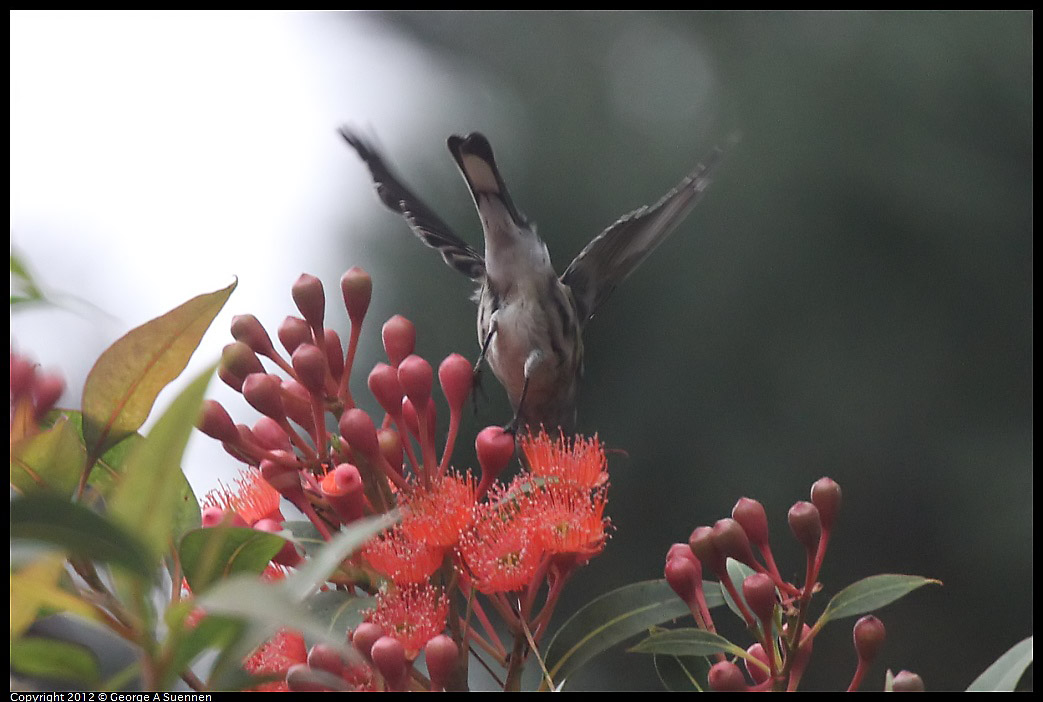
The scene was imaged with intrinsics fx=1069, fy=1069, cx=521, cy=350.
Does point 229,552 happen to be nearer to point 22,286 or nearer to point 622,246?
point 22,286

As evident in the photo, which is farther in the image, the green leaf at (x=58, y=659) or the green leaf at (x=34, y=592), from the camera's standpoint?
the green leaf at (x=58, y=659)

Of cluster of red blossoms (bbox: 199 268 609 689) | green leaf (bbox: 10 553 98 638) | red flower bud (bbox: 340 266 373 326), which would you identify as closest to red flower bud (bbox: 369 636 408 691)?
cluster of red blossoms (bbox: 199 268 609 689)

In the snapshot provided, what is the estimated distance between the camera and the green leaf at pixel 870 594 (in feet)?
3.86

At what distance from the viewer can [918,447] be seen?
19.7 feet

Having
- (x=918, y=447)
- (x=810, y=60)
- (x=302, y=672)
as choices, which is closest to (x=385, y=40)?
(x=810, y=60)

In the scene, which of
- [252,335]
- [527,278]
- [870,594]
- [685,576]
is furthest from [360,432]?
[527,278]

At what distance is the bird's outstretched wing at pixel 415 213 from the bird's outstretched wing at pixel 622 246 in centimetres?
22

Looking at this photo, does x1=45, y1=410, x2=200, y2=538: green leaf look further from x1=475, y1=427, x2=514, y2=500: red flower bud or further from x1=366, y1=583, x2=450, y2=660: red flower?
x1=475, y1=427, x2=514, y2=500: red flower bud

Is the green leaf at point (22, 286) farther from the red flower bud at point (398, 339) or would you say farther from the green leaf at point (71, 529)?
the red flower bud at point (398, 339)

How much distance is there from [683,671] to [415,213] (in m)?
1.31

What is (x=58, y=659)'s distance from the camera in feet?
2.29

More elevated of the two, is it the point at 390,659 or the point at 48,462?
the point at 48,462

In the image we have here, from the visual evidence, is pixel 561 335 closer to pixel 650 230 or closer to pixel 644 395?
pixel 650 230

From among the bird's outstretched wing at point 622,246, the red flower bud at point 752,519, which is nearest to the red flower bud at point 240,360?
the red flower bud at point 752,519
